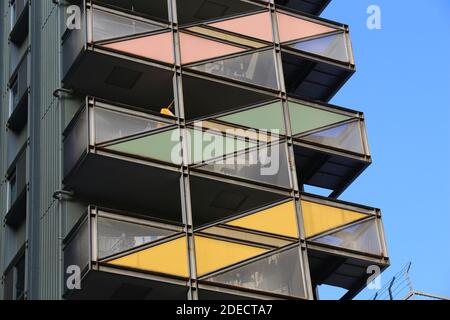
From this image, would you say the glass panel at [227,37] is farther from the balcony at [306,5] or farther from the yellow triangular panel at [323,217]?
the balcony at [306,5]

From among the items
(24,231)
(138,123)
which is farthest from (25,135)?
(138,123)

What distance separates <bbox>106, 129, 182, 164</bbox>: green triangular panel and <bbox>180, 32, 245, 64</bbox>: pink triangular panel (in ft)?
8.41

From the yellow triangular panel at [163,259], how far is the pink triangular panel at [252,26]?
685 cm

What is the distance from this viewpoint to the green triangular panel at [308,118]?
27.4 metres

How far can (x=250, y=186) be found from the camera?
84.7 ft

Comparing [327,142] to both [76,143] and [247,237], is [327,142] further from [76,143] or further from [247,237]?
[76,143]

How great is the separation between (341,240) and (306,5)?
1028cm

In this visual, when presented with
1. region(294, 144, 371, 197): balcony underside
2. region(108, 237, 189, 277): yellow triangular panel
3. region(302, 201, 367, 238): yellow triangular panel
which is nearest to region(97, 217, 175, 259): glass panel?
region(108, 237, 189, 277): yellow triangular panel

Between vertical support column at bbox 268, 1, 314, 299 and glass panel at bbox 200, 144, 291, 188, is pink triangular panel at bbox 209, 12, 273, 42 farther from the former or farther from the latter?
glass panel at bbox 200, 144, 291, 188

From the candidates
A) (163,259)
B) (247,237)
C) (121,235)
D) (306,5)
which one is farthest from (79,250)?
(306,5)

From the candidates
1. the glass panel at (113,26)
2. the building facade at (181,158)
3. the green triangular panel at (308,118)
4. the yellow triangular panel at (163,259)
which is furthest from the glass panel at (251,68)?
the yellow triangular panel at (163,259)

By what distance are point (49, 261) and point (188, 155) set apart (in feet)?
12.1
